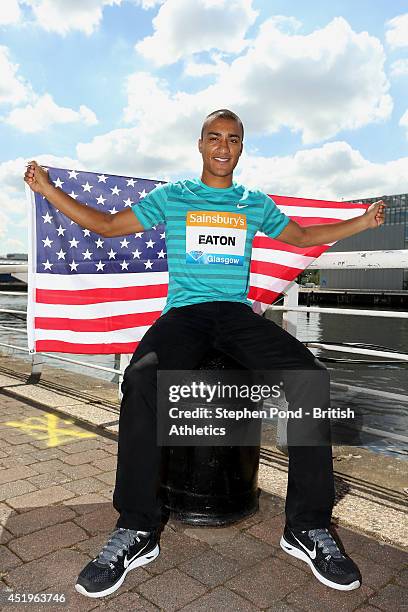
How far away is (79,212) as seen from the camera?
8.86 feet

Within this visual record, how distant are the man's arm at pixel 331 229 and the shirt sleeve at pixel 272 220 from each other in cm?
5

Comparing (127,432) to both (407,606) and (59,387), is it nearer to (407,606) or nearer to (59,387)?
(407,606)

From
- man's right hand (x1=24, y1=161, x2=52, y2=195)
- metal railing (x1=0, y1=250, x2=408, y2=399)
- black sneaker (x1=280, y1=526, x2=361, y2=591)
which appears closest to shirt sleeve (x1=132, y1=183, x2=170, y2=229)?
man's right hand (x1=24, y1=161, x2=52, y2=195)

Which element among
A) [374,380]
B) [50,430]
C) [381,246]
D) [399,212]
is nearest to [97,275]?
[50,430]

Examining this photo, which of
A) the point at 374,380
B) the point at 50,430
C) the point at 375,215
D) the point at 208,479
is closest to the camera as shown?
the point at 208,479

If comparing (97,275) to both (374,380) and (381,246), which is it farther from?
Result: (381,246)

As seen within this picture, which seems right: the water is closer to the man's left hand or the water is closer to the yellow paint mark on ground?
the man's left hand

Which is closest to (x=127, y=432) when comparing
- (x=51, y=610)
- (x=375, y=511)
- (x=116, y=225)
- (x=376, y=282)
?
(x=51, y=610)

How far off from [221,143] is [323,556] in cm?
206

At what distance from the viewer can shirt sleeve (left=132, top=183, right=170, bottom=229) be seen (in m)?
2.71

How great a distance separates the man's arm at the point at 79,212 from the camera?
105 inches

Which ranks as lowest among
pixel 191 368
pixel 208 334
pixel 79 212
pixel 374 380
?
pixel 374 380

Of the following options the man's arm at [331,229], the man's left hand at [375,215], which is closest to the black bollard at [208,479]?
the man's arm at [331,229]

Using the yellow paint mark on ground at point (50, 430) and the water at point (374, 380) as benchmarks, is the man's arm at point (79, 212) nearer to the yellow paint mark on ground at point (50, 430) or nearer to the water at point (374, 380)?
the yellow paint mark on ground at point (50, 430)
